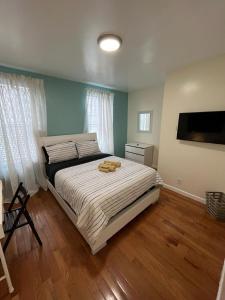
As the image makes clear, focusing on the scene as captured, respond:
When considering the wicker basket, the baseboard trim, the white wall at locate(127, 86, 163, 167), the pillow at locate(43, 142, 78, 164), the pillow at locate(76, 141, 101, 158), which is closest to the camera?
the wicker basket

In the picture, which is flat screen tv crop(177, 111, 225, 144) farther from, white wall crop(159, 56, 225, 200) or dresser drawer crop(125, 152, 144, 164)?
dresser drawer crop(125, 152, 144, 164)

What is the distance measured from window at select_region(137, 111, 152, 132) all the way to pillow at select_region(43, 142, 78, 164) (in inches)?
89.2

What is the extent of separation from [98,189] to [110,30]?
5.83 ft

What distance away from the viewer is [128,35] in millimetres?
1482

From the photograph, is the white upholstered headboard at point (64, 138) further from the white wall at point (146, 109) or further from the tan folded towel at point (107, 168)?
the white wall at point (146, 109)

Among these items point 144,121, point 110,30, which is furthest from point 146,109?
point 110,30

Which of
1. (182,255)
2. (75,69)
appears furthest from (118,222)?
(75,69)

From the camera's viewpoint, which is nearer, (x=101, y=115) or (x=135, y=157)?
(x=101, y=115)

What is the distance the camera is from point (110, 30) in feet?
4.63

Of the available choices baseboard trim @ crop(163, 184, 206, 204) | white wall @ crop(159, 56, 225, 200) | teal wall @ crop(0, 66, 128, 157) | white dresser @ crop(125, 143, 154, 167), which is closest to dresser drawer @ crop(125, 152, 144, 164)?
white dresser @ crop(125, 143, 154, 167)

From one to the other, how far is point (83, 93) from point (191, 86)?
7.66ft

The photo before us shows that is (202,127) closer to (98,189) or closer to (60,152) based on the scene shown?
(98,189)

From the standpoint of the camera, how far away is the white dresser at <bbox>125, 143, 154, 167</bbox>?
145 inches

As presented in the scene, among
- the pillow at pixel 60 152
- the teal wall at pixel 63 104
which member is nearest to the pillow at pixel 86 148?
the pillow at pixel 60 152
